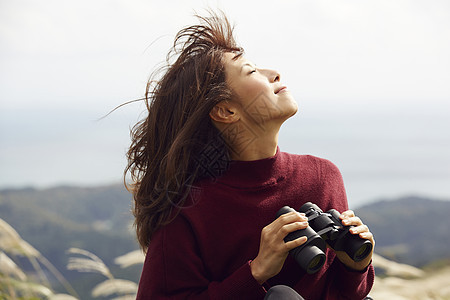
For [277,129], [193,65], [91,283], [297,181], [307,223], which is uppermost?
[193,65]

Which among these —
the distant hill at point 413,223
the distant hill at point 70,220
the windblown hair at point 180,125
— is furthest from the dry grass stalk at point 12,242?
the distant hill at point 413,223

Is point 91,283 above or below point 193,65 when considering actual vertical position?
below

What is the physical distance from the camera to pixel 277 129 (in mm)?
2301

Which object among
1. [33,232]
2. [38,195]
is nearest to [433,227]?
[33,232]

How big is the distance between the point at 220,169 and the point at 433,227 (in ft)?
30.5

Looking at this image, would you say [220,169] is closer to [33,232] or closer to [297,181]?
[297,181]

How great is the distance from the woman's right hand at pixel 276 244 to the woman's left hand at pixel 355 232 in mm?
212

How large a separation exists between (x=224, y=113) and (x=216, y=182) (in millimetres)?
305

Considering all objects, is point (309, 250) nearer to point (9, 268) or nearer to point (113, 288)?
point (113, 288)

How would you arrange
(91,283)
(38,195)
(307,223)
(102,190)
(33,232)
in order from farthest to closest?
1. (38,195)
2. (102,190)
3. (33,232)
4. (91,283)
5. (307,223)

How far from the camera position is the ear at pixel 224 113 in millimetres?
2273

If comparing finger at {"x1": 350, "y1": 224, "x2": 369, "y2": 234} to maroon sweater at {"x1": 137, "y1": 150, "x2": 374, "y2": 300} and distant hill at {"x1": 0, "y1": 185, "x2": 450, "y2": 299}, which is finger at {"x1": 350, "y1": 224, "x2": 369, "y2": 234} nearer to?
maroon sweater at {"x1": 137, "y1": 150, "x2": 374, "y2": 300}

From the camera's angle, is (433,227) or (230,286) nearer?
(230,286)

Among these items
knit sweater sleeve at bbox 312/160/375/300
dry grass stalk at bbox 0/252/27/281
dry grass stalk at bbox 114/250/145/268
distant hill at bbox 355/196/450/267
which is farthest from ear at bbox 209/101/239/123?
distant hill at bbox 355/196/450/267
